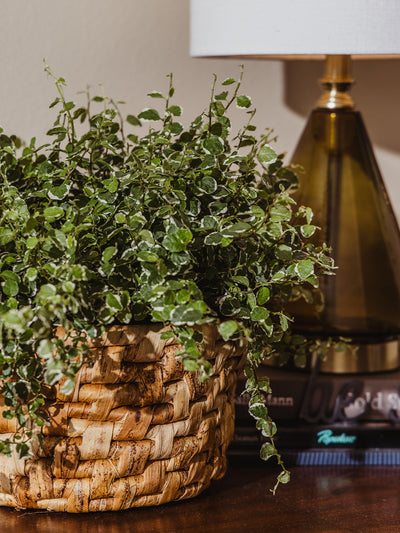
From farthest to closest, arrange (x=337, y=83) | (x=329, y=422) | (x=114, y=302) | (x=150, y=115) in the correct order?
(x=337, y=83) → (x=329, y=422) → (x=150, y=115) → (x=114, y=302)

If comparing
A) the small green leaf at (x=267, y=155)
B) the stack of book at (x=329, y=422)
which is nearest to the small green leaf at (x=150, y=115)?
the small green leaf at (x=267, y=155)

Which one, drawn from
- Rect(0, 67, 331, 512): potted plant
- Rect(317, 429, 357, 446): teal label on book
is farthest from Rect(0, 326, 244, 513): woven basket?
Rect(317, 429, 357, 446): teal label on book

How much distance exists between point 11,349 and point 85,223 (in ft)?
0.44

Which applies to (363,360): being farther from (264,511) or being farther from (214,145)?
(214,145)

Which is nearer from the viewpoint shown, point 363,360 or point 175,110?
point 175,110

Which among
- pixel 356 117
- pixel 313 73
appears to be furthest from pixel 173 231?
pixel 313 73

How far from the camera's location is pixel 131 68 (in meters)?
1.08

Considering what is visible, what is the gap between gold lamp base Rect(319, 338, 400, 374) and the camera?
91cm

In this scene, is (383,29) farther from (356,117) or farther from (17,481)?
(17,481)

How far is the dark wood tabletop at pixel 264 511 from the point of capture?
0.68 meters

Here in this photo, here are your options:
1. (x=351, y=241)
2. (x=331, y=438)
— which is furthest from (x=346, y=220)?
(x=331, y=438)

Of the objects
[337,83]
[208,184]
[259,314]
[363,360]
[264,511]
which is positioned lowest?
[264,511]

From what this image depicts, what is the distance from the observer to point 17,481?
0.67 m

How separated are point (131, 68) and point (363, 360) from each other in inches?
22.2
